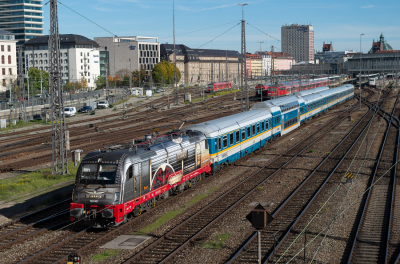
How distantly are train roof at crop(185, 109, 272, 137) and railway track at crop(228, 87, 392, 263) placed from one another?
6007mm

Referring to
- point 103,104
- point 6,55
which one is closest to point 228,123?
point 103,104

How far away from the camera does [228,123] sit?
2925 cm

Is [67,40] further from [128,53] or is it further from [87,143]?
[87,143]

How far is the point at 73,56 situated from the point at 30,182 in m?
113

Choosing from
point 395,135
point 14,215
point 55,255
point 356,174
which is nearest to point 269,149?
point 356,174

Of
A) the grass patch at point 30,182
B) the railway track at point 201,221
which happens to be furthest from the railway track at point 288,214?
the grass patch at point 30,182

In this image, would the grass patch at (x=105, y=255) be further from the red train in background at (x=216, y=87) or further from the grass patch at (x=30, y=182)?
the red train in background at (x=216, y=87)

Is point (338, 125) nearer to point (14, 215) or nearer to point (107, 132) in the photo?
point (107, 132)

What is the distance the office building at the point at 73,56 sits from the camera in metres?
132

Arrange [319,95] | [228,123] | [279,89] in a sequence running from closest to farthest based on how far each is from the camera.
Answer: [228,123] < [319,95] < [279,89]

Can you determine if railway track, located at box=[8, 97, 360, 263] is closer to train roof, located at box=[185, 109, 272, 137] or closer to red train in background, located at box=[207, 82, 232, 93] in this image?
train roof, located at box=[185, 109, 272, 137]

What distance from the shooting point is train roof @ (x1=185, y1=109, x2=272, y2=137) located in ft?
86.4

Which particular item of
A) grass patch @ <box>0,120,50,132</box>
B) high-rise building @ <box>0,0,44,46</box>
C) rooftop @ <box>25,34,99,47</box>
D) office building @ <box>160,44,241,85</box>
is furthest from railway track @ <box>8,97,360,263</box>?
high-rise building @ <box>0,0,44,46</box>

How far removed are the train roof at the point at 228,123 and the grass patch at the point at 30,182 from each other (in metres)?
8.46
